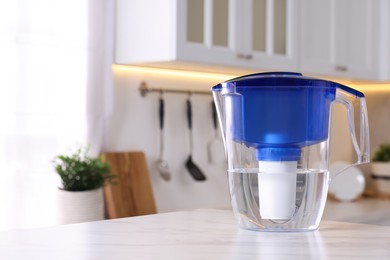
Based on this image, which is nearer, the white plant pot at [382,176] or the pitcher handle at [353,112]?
the pitcher handle at [353,112]

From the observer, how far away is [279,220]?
4.07 ft

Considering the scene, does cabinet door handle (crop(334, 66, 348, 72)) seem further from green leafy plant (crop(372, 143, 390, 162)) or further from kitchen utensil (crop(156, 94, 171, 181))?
kitchen utensil (crop(156, 94, 171, 181))

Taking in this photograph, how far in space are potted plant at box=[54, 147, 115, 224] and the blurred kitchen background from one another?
0.06 metres

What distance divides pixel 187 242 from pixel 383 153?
266 cm

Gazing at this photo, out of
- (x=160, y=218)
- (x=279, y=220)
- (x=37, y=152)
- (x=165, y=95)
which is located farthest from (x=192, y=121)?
(x=279, y=220)

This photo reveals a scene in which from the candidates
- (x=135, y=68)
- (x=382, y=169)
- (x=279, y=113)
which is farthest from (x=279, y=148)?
(x=382, y=169)

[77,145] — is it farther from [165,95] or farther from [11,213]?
[165,95]

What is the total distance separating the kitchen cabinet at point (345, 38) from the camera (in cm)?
310

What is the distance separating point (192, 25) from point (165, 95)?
0.48 meters

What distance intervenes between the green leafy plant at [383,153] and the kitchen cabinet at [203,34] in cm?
91

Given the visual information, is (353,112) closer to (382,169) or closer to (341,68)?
(341,68)

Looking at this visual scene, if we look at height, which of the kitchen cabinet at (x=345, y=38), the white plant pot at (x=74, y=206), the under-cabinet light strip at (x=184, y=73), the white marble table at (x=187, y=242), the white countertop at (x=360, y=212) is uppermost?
the kitchen cabinet at (x=345, y=38)

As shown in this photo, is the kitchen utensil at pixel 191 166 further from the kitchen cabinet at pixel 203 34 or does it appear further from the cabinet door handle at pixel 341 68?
the cabinet door handle at pixel 341 68

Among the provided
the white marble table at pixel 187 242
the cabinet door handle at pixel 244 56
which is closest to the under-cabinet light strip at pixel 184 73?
the cabinet door handle at pixel 244 56
